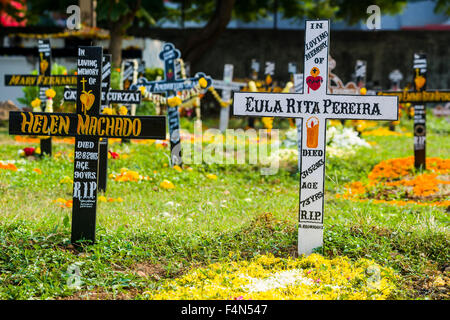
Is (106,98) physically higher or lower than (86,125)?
higher

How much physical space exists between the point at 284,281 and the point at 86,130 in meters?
2.36

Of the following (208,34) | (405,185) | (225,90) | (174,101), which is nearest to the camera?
(405,185)

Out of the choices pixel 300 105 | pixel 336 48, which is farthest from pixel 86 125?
pixel 336 48

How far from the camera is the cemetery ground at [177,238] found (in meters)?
4.38

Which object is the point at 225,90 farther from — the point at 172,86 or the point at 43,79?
Answer: the point at 43,79

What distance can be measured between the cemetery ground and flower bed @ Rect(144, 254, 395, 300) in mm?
24

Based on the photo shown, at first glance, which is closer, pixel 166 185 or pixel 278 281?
pixel 278 281

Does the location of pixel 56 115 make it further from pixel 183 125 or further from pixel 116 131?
pixel 183 125

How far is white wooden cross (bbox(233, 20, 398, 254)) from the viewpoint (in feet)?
17.1

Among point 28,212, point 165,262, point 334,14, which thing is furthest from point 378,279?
point 334,14

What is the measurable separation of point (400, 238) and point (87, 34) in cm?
1550

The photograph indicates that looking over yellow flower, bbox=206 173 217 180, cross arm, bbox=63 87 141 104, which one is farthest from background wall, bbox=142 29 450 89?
cross arm, bbox=63 87 141 104

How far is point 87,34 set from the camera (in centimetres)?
1855

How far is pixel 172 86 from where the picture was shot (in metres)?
10.5
